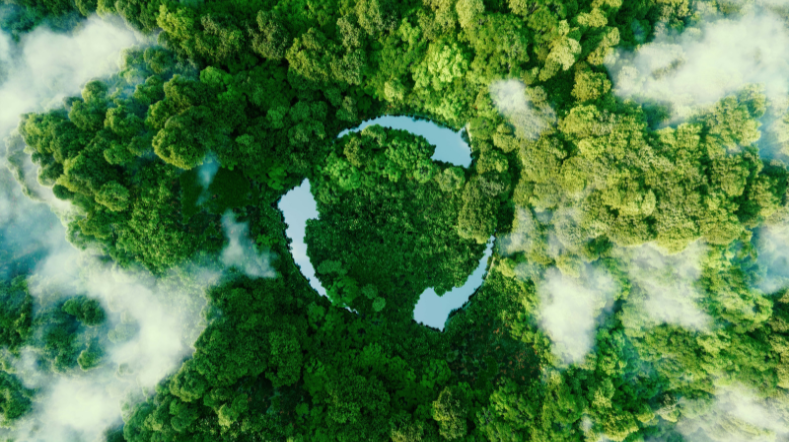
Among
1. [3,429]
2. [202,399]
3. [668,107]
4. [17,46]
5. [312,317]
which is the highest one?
[668,107]

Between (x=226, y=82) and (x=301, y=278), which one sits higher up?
(x=226, y=82)

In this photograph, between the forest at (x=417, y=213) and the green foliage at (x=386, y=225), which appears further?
the green foliage at (x=386, y=225)

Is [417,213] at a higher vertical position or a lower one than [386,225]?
higher

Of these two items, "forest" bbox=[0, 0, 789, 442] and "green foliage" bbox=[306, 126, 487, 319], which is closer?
"forest" bbox=[0, 0, 789, 442]

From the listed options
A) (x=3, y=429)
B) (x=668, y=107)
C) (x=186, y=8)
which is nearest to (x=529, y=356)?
(x=668, y=107)

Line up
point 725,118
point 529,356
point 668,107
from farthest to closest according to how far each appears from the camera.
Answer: point 529,356 < point 668,107 < point 725,118

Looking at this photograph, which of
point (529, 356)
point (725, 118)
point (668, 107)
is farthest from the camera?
point (529, 356)

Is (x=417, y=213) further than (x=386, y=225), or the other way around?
(x=386, y=225)

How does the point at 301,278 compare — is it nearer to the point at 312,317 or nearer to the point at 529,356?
the point at 312,317
